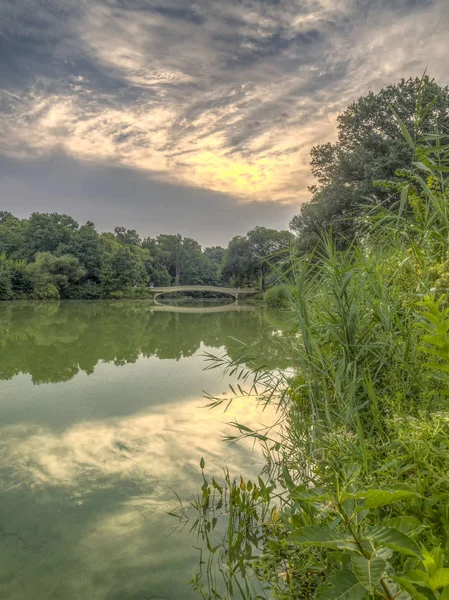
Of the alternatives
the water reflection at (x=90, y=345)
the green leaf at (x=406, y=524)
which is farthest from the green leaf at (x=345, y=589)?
the water reflection at (x=90, y=345)

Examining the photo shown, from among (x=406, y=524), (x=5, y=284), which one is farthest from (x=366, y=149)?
(x=5, y=284)

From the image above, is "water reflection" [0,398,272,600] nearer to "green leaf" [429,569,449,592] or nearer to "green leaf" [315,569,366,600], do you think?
"green leaf" [315,569,366,600]

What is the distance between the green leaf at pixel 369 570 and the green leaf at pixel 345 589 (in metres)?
0.05

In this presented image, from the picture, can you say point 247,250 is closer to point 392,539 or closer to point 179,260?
point 179,260

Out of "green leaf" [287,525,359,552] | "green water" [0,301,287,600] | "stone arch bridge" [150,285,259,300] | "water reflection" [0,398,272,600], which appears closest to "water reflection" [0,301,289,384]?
"green water" [0,301,287,600]

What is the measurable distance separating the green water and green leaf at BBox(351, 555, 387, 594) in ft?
4.83

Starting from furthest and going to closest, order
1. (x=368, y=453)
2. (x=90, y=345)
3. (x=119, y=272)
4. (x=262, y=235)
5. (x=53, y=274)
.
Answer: (x=262, y=235)
(x=119, y=272)
(x=53, y=274)
(x=90, y=345)
(x=368, y=453)

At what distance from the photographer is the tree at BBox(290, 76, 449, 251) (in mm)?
12531

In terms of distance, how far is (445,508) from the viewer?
3.02 feet

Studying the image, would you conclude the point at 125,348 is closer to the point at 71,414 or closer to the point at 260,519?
the point at 71,414

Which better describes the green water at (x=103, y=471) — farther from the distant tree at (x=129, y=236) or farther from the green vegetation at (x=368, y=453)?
the distant tree at (x=129, y=236)

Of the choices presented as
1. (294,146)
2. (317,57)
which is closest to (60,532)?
(317,57)

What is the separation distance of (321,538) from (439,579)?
163mm

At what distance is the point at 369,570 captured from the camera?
1.71 feet
